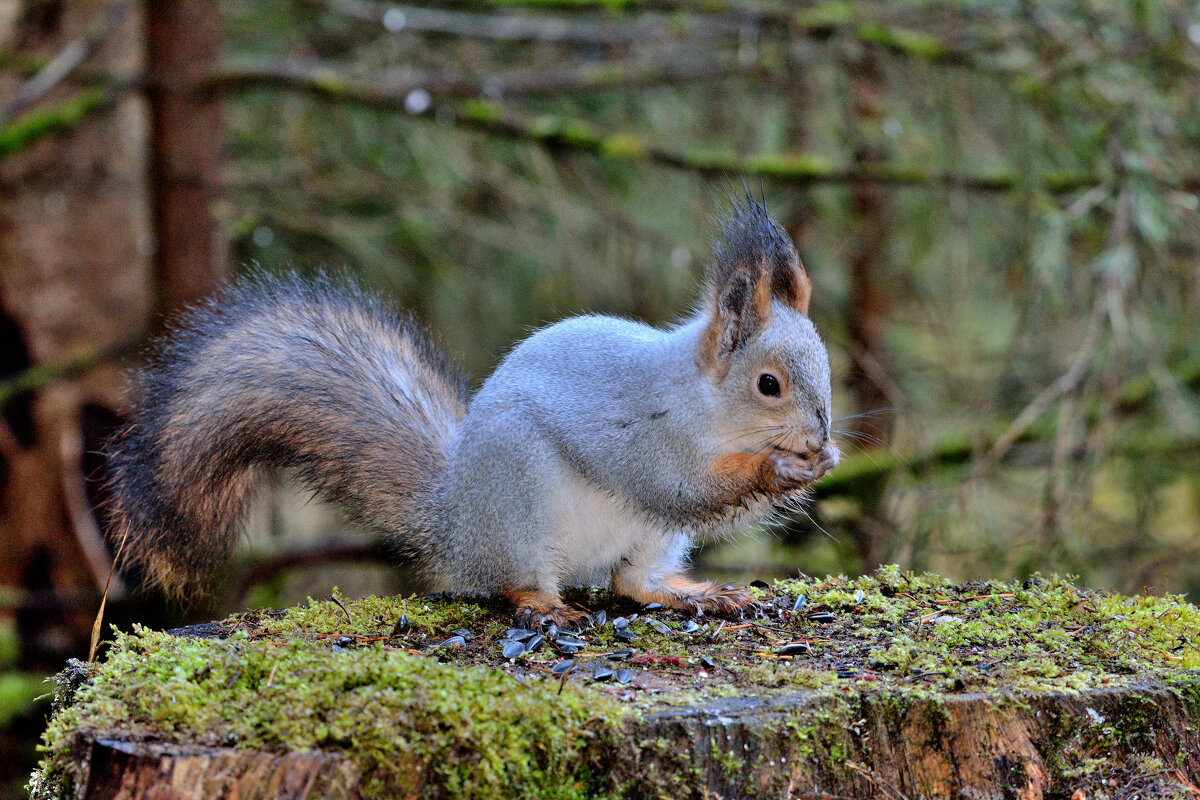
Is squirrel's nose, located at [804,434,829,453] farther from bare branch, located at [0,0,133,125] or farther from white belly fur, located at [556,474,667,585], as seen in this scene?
bare branch, located at [0,0,133,125]

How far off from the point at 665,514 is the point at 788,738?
0.86 metres

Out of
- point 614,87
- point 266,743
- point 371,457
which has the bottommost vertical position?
point 266,743

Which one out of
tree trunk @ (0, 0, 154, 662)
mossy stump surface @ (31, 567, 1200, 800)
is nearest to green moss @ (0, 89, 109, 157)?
tree trunk @ (0, 0, 154, 662)

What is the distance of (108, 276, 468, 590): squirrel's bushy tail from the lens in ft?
7.98

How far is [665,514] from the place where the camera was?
8.43ft

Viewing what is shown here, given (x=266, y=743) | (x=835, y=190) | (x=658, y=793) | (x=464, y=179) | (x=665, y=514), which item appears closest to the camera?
(x=266, y=743)

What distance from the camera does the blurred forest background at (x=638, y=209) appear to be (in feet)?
13.4

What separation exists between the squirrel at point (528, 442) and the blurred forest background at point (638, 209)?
1255 millimetres

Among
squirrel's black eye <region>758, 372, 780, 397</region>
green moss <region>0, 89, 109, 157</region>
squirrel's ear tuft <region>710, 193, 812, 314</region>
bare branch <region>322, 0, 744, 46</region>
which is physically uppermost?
bare branch <region>322, 0, 744, 46</region>

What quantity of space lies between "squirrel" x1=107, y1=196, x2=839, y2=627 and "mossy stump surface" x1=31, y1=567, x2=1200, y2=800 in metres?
0.30

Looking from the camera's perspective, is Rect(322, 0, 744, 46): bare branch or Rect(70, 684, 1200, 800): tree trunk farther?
Rect(322, 0, 744, 46): bare branch

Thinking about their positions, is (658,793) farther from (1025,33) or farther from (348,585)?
Answer: (348,585)

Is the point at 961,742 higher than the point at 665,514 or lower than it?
lower

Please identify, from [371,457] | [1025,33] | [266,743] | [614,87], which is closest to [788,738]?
[266,743]
